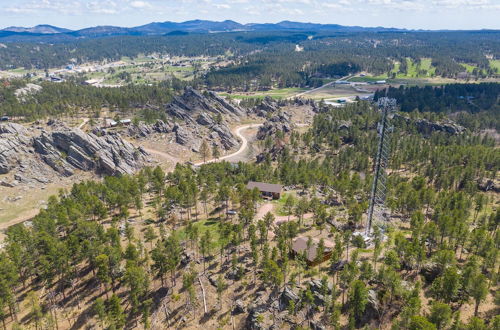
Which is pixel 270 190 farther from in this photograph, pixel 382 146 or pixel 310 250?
pixel 382 146

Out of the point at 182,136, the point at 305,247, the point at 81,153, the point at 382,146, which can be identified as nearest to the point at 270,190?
the point at 305,247

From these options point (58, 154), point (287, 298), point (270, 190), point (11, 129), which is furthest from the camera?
point (11, 129)

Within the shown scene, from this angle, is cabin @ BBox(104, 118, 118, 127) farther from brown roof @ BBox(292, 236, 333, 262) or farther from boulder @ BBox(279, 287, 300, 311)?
boulder @ BBox(279, 287, 300, 311)

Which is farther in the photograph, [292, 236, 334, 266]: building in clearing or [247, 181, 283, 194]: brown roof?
[247, 181, 283, 194]: brown roof

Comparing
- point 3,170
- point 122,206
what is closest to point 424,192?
point 122,206

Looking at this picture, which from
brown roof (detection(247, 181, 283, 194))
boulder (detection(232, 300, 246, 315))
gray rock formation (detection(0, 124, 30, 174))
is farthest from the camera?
gray rock formation (detection(0, 124, 30, 174))

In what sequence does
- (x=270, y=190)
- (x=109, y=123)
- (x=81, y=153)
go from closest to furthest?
(x=270, y=190), (x=81, y=153), (x=109, y=123)

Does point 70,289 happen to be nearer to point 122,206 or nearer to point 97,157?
point 122,206

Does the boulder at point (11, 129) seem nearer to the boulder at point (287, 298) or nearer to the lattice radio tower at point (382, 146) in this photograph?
the boulder at point (287, 298)

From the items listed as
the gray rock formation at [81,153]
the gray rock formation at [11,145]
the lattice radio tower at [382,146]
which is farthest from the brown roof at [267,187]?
the gray rock formation at [11,145]

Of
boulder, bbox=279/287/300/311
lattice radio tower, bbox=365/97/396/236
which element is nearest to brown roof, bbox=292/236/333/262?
lattice radio tower, bbox=365/97/396/236

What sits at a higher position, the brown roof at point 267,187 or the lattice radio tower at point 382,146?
the lattice radio tower at point 382,146
